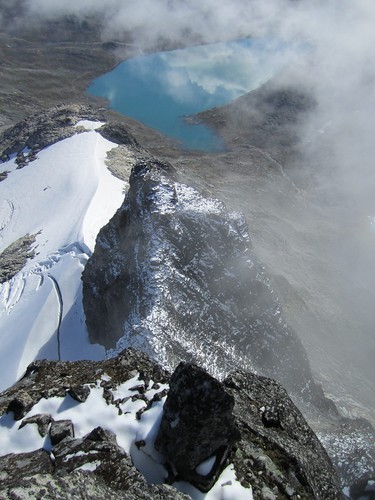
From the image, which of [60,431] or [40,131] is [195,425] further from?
[40,131]

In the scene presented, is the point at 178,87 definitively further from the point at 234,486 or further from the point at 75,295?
the point at 234,486

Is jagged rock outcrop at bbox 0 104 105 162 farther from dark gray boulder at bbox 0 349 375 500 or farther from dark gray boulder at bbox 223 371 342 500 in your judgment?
dark gray boulder at bbox 223 371 342 500

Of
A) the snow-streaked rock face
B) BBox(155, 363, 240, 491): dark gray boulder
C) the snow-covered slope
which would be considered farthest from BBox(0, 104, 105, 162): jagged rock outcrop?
BBox(155, 363, 240, 491): dark gray boulder

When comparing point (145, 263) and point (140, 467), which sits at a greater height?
point (145, 263)

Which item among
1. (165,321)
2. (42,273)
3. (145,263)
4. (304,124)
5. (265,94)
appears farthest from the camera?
(265,94)

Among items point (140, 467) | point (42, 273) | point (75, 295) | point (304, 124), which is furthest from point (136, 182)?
point (304, 124)

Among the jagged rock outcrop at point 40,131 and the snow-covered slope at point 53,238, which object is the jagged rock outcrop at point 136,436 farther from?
the jagged rock outcrop at point 40,131
